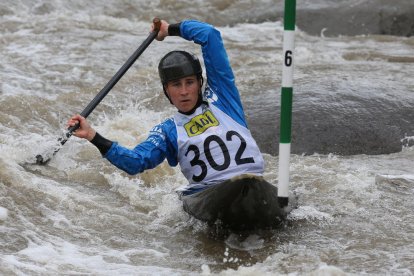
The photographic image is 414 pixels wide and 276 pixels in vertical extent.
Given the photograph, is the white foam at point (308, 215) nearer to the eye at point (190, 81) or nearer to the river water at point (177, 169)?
the river water at point (177, 169)

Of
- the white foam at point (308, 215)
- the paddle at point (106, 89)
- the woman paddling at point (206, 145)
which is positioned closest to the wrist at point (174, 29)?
the paddle at point (106, 89)

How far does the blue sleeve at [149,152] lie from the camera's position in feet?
17.1

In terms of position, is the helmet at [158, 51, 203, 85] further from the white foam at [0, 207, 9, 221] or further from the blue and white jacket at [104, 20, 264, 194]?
the white foam at [0, 207, 9, 221]

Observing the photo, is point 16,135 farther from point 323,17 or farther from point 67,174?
point 323,17

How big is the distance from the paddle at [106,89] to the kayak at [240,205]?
0.98 m

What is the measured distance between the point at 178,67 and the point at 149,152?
23.7 inches

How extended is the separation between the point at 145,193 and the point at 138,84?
12.4 feet

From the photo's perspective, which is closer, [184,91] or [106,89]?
[184,91]

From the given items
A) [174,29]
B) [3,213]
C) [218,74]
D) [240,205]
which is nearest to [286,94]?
[240,205]

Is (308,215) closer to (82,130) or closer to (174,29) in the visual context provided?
(174,29)

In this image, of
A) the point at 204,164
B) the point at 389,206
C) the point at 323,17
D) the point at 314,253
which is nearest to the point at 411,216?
the point at 389,206

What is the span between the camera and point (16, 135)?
782 cm

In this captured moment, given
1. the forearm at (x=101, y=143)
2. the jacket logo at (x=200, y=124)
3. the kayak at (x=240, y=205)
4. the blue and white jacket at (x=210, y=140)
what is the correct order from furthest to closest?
the jacket logo at (x=200, y=124)
the blue and white jacket at (x=210, y=140)
the forearm at (x=101, y=143)
the kayak at (x=240, y=205)

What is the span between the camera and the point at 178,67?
546 cm
